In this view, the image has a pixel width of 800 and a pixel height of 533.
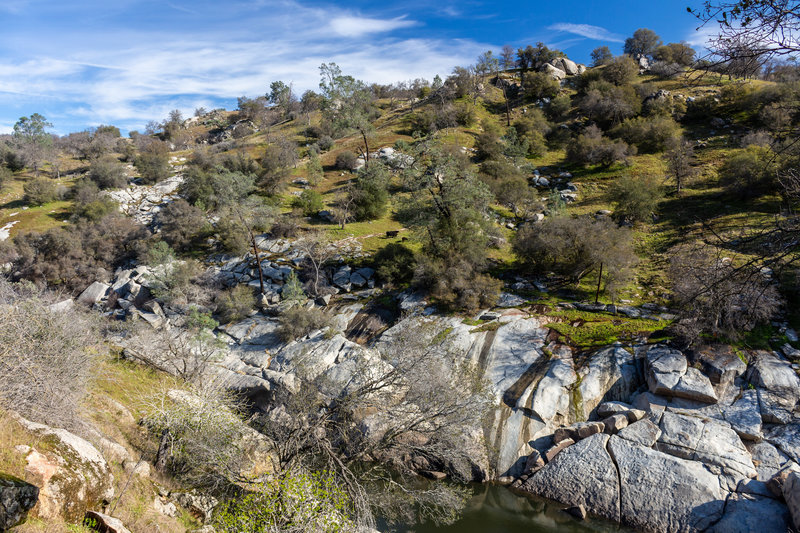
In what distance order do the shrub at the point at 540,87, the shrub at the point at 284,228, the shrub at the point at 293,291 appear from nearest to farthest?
1. the shrub at the point at 293,291
2. the shrub at the point at 284,228
3. the shrub at the point at 540,87

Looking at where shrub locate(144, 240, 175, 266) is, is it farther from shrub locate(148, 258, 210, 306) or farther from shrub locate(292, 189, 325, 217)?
shrub locate(292, 189, 325, 217)

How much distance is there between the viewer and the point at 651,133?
3897cm

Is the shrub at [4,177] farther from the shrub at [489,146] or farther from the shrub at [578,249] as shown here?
the shrub at [578,249]

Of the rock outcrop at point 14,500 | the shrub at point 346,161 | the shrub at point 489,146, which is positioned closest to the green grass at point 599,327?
the rock outcrop at point 14,500

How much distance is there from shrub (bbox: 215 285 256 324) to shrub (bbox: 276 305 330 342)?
3288mm

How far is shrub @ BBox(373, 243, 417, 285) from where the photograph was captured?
24188mm

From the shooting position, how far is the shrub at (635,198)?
27625 millimetres

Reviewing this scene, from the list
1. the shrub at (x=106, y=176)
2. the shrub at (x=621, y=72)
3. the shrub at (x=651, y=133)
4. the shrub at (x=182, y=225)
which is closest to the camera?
the shrub at (x=182, y=225)

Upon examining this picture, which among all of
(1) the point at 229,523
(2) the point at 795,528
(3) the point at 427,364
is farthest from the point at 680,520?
(1) the point at 229,523

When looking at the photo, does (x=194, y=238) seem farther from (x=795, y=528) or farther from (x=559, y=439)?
(x=795, y=528)

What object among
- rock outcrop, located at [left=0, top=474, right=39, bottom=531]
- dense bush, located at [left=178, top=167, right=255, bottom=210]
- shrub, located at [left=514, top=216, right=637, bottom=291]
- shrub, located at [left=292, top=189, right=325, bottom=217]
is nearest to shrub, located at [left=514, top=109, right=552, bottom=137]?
shrub, located at [left=514, top=216, right=637, bottom=291]

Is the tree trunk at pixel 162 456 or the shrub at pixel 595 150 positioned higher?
the shrub at pixel 595 150

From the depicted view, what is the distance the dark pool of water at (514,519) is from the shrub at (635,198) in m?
23.1

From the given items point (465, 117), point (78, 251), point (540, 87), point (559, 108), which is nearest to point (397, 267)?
point (78, 251)
